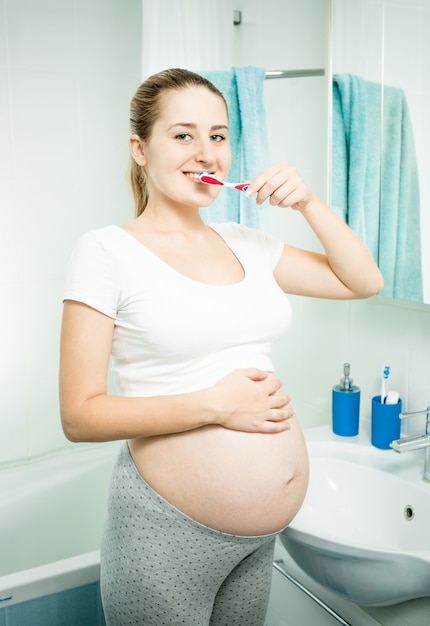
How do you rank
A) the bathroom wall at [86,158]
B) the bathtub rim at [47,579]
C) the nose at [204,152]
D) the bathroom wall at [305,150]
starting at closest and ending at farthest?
the nose at [204,152]
the bathtub rim at [47,579]
the bathroom wall at [305,150]
the bathroom wall at [86,158]

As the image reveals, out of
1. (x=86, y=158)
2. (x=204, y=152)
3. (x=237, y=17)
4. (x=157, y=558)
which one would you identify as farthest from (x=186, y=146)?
(x=86, y=158)

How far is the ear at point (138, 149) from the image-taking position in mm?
1064

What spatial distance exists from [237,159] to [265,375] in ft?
2.47

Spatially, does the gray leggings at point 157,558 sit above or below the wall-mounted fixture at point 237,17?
below

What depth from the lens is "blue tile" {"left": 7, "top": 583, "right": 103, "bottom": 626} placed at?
1301 millimetres

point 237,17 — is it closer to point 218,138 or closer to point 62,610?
point 218,138

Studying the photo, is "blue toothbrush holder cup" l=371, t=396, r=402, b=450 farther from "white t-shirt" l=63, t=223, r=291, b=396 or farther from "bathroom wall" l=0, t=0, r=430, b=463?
"white t-shirt" l=63, t=223, r=291, b=396

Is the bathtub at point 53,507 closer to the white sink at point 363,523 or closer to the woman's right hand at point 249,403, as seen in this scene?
the white sink at point 363,523

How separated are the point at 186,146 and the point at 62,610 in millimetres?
999

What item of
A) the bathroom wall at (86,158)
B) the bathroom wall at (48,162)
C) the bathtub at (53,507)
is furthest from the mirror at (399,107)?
the bathtub at (53,507)

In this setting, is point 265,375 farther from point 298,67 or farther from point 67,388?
point 298,67

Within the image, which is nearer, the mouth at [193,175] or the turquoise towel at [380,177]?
the mouth at [193,175]

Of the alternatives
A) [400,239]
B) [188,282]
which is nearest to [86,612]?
[188,282]

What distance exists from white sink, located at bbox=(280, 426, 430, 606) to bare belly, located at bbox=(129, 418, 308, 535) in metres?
0.14
